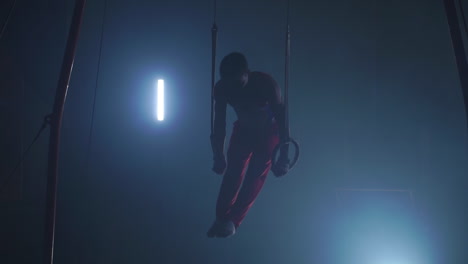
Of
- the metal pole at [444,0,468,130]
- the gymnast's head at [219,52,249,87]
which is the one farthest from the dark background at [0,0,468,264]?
the metal pole at [444,0,468,130]

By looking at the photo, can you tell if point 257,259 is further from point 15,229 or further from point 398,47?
point 398,47

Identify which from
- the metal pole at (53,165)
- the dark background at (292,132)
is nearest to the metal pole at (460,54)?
the metal pole at (53,165)

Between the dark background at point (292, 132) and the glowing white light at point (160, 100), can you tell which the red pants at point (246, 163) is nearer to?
the dark background at point (292, 132)

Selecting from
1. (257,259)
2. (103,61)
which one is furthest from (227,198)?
(103,61)

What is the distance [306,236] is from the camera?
5977mm

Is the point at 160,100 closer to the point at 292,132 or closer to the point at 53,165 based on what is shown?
the point at 292,132

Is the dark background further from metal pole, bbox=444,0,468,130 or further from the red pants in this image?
metal pole, bbox=444,0,468,130

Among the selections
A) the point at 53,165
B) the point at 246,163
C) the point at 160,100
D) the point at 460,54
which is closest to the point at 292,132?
the point at 160,100

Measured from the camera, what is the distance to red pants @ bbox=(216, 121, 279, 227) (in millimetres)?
2811

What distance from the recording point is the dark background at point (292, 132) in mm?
5664

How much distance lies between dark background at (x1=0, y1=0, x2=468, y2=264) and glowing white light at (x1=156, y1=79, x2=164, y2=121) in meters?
0.10

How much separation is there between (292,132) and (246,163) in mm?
3251

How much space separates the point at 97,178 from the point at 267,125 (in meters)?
3.70

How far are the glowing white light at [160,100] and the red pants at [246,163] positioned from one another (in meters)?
3.16
